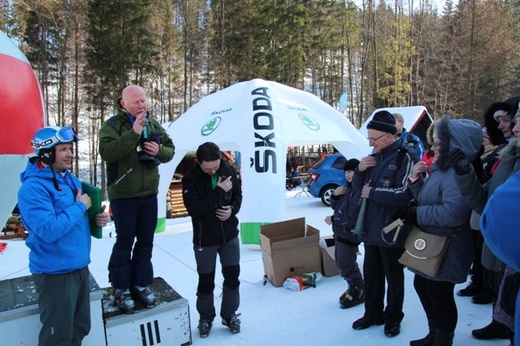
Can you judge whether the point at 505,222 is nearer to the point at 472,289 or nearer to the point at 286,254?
the point at 472,289

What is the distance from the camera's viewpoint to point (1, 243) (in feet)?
22.8

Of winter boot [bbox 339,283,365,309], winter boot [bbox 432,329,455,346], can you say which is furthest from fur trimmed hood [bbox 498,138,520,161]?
winter boot [bbox 339,283,365,309]

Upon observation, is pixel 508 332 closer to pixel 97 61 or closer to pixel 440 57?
pixel 97 61

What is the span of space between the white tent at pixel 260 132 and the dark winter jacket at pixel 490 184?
391 centimetres

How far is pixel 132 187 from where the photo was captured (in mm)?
2912

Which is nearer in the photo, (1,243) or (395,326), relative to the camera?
(395,326)

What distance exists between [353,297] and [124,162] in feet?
8.56

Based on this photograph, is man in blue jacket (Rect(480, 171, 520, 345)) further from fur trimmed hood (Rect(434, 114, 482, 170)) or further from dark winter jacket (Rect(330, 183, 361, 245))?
dark winter jacket (Rect(330, 183, 361, 245))

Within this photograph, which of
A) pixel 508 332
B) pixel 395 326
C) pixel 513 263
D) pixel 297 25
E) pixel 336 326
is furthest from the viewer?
pixel 297 25

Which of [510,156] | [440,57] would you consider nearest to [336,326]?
[510,156]

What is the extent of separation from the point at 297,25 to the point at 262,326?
2204cm

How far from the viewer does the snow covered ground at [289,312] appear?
322cm

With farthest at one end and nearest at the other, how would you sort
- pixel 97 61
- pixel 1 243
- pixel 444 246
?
pixel 97 61
pixel 1 243
pixel 444 246

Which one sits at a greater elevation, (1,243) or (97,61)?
(97,61)
